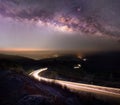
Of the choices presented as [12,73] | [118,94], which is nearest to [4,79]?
[12,73]

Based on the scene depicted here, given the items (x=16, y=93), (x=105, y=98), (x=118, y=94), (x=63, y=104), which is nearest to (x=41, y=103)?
(x=63, y=104)

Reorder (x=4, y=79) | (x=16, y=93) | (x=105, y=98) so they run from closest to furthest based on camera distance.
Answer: (x=16, y=93), (x=4, y=79), (x=105, y=98)

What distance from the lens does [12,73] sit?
2431cm

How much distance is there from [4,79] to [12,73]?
5.07ft

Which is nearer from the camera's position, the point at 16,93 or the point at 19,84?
the point at 16,93

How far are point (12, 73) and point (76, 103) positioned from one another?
8132 mm

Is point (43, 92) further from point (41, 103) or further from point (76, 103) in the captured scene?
point (41, 103)

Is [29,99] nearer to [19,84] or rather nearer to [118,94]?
[19,84]

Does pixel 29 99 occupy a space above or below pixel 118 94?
above

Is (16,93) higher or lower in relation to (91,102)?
higher

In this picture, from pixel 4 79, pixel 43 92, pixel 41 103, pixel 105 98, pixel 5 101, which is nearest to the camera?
pixel 41 103

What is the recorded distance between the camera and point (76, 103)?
20062mm

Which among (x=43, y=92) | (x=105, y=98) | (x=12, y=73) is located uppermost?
(x=12, y=73)

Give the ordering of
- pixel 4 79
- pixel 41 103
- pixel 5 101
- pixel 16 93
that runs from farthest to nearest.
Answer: pixel 4 79 < pixel 16 93 < pixel 5 101 < pixel 41 103
